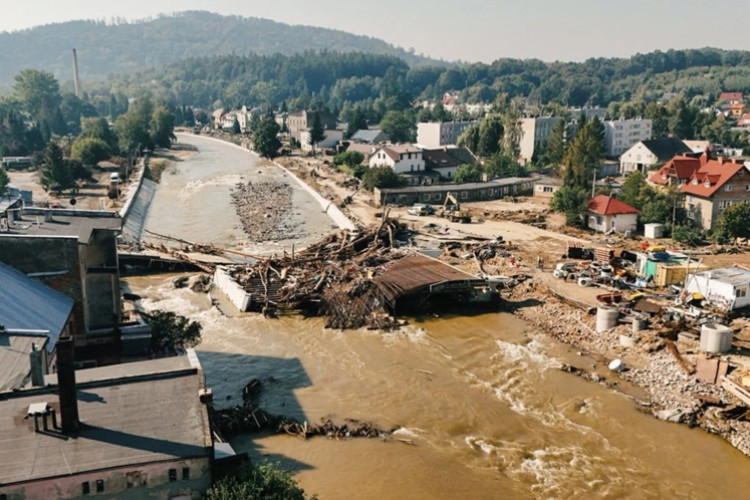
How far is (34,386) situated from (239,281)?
59.3 feet

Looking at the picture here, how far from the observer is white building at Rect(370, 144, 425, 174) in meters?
67.9

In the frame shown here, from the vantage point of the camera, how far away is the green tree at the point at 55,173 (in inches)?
2360

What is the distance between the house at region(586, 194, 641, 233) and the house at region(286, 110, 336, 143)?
236 feet

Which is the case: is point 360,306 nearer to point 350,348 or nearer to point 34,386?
point 350,348

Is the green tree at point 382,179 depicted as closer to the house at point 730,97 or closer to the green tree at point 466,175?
the green tree at point 466,175

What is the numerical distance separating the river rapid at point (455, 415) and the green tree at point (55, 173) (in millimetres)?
37653

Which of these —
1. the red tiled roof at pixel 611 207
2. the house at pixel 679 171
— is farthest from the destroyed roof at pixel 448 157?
the red tiled roof at pixel 611 207

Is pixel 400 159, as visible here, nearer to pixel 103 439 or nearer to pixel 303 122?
pixel 303 122

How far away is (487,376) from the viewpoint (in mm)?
23906

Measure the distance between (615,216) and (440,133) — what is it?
54.0 m

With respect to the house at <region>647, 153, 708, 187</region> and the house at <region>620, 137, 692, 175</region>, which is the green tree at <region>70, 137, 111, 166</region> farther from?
the house at <region>647, 153, 708, 187</region>

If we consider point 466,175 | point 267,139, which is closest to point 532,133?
point 466,175

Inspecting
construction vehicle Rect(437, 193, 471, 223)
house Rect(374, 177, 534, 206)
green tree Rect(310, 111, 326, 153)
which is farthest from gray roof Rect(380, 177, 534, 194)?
green tree Rect(310, 111, 326, 153)

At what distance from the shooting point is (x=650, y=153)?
230ft
